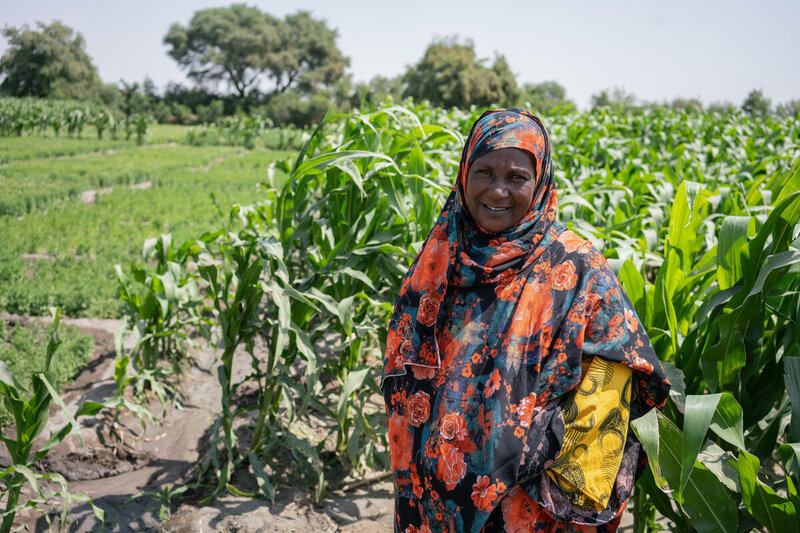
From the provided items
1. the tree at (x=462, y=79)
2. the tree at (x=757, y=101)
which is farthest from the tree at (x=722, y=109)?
the tree at (x=462, y=79)

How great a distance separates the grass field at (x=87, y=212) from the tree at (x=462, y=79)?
1551 centimetres

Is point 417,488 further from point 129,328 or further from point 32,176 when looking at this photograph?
point 32,176

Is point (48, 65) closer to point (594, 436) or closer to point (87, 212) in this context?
point (87, 212)

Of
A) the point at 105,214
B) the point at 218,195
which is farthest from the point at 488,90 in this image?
the point at 105,214

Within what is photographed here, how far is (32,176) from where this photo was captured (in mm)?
9664

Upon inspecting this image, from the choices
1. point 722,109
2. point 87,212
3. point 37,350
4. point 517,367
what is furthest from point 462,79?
point 517,367

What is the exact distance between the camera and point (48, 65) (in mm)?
36531

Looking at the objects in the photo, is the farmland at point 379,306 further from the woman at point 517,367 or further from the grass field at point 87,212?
the woman at point 517,367

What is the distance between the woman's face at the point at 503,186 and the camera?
1455mm

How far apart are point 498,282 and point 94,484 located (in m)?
2.56

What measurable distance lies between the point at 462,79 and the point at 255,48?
96.7 feet

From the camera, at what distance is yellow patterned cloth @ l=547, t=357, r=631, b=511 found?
4.44ft

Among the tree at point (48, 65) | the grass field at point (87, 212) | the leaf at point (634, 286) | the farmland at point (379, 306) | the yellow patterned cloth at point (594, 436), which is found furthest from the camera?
the tree at point (48, 65)

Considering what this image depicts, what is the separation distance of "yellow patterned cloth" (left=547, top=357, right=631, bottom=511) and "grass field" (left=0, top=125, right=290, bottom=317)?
3.24 metres
